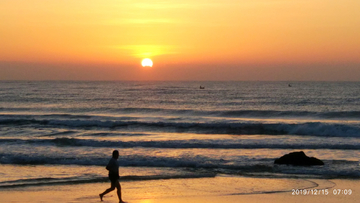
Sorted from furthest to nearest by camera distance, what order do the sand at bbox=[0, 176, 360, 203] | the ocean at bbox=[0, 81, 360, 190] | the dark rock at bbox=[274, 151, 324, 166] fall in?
the dark rock at bbox=[274, 151, 324, 166] < the ocean at bbox=[0, 81, 360, 190] < the sand at bbox=[0, 176, 360, 203]

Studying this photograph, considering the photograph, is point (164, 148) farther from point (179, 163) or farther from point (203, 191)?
point (203, 191)

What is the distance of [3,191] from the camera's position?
12008 mm

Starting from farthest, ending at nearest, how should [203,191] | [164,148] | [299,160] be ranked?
[164,148], [299,160], [203,191]

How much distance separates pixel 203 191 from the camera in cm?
1211

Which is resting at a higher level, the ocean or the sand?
the ocean

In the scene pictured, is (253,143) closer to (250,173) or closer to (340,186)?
(250,173)

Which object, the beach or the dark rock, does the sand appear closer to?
the beach

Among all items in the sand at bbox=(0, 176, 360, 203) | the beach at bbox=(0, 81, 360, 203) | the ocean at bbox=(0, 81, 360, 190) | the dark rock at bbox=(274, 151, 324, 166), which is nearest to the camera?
the sand at bbox=(0, 176, 360, 203)

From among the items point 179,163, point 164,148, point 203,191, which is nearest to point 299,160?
point 179,163

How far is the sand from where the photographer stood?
11117mm

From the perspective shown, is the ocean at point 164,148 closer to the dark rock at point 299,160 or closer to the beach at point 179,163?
the beach at point 179,163

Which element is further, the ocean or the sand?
the ocean

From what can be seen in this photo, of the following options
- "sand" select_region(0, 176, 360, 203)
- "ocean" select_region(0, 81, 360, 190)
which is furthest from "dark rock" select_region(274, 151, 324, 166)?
"sand" select_region(0, 176, 360, 203)

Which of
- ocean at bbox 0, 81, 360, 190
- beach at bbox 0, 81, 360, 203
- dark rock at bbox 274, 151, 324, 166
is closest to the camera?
beach at bbox 0, 81, 360, 203
